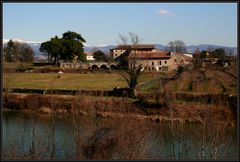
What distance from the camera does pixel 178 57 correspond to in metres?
45.0

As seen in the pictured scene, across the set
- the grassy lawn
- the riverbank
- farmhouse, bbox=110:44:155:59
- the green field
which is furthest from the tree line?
the riverbank

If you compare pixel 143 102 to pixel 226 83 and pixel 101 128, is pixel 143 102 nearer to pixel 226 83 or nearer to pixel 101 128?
pixel 226 83

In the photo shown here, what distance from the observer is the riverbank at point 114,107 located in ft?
66.5

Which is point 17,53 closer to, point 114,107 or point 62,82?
point 62,82

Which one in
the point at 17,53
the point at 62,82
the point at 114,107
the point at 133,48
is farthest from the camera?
the point at 17,53

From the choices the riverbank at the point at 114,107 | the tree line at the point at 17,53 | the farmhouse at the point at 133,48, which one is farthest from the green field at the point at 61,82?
the tree line at the point at 17,53

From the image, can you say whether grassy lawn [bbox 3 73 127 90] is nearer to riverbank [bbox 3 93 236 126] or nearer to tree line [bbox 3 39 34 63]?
riverbank [bbox 3 93 236 126]

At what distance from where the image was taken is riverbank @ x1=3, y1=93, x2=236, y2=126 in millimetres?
20281

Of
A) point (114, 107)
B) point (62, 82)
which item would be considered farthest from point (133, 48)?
point (114, 107)

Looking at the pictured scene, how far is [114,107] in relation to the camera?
880 inches

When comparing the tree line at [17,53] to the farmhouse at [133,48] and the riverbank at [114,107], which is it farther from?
the riverbank at [114,107]

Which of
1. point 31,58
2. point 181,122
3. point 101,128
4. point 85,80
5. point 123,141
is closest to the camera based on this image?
point 123,141

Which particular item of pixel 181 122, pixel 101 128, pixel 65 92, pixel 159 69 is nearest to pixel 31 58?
pixel 159 69

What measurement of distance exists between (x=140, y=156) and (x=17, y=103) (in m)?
18.0
